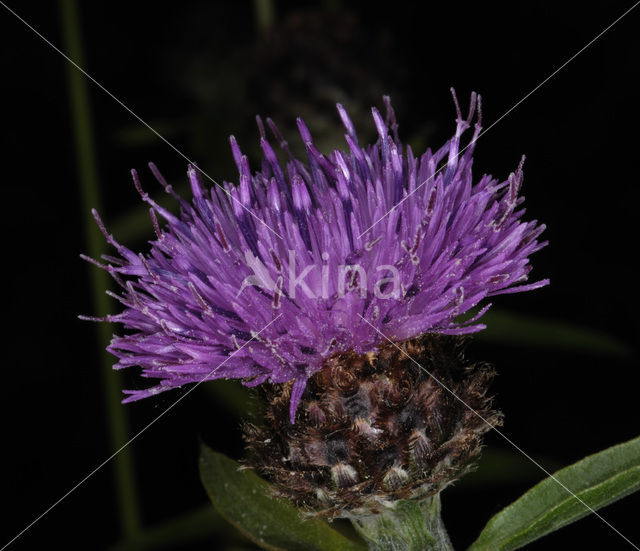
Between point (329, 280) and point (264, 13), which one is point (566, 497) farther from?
point (264, 13)

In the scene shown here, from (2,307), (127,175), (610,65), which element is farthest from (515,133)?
(2,307)

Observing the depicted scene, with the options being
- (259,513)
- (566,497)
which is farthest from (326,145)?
(566,497)

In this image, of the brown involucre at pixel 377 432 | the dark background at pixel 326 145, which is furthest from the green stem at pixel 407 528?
A: the dark background at pixel 326 145

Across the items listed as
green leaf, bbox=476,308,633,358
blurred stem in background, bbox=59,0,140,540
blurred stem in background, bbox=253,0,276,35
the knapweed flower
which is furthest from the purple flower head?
blurred stem in background, bbox=253,0,276,35

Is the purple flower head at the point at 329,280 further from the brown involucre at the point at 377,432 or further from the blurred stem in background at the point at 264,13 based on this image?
the blurred stem in background at the point at 264,13

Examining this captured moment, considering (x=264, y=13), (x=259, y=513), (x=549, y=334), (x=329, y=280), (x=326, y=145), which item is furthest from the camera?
(x=264, y=13)

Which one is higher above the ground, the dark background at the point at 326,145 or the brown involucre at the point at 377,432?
the dark background at the point at 326,145
